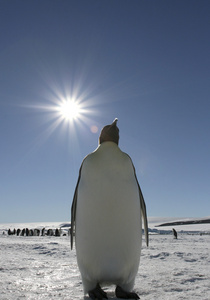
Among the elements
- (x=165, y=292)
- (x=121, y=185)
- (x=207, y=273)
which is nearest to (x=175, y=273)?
(x=207, y=273)

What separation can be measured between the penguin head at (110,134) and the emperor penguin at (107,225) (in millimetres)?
328

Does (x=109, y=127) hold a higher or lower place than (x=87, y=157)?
higher

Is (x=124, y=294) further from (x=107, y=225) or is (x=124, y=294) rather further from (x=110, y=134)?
(x=110, y=134)

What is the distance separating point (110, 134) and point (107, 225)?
113cm

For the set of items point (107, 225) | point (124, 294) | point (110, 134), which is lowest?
point (124, 294)

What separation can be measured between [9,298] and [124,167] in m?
1.65

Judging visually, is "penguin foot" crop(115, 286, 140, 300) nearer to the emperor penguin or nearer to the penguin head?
the emperor penguin

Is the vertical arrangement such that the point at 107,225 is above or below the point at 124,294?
above

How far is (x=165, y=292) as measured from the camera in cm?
251

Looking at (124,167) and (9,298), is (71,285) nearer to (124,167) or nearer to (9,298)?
(9,298)

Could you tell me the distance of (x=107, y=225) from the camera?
2635 millimetres

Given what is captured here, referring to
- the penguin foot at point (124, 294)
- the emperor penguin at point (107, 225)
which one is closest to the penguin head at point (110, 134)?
the emperor penguin at point (107, 225)

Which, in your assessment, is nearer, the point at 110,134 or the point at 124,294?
the point at 124,294

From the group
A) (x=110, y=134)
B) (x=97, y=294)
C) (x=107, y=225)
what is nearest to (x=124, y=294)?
(x=97, y=294)
